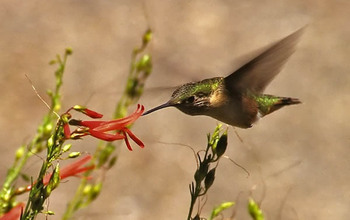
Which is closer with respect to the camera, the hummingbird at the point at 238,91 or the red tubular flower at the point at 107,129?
the red tubular flower at the point at 107,129

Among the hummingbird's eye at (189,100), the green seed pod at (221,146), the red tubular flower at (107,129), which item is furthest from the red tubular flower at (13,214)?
the hummingbird's eye at (189,100)

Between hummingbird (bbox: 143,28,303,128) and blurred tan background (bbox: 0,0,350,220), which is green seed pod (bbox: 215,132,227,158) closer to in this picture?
hummingbird (bbox: 143,28,303,128)

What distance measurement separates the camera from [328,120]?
28.3 ft

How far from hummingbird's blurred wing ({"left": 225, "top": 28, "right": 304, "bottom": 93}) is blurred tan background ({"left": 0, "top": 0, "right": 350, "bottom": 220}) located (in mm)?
4074

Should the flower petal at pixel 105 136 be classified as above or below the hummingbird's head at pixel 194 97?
below

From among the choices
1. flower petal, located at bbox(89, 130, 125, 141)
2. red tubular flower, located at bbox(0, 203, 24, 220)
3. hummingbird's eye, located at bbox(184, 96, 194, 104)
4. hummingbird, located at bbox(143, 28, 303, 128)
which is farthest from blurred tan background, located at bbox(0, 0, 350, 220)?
flower petal, located at bbox(89, 130, 125, 141)

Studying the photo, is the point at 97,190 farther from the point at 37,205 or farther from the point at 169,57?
the point at 169,57

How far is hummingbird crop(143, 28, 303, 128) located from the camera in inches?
118

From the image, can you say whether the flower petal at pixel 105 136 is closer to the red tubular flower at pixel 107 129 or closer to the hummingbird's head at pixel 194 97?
the red tubular flower at pixel 107 129

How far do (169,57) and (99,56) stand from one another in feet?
2.71

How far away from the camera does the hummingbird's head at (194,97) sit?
3.01 metres

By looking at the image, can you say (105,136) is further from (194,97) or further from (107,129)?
(194,97)

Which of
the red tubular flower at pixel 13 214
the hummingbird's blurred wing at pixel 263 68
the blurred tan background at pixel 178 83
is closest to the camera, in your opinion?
the red tubular flower at pixel 13 214

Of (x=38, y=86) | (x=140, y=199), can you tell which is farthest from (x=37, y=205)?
(x=38, y=86)
